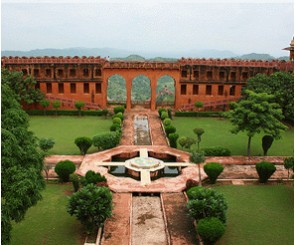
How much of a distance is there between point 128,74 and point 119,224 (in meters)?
27.4

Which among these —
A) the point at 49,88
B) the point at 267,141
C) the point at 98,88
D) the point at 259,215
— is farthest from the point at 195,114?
the point at 259,215

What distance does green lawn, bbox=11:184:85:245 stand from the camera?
42.9 feet

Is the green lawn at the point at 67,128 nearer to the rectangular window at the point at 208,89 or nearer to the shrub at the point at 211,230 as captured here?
the rectangular window at the point at 208,89

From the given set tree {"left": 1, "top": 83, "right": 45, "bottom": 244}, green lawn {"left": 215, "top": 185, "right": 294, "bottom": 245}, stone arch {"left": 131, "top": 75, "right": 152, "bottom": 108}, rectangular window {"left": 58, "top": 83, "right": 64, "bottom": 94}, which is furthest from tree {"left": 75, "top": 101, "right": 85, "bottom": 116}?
stone arch {"left": 131, "top": 75, "right": 152, "bottom": 108}

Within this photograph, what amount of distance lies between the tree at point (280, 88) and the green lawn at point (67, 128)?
1381cm

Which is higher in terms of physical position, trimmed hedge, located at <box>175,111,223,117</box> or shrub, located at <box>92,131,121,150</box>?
trimmed hedge, located at <box>175,111,223,117</box>

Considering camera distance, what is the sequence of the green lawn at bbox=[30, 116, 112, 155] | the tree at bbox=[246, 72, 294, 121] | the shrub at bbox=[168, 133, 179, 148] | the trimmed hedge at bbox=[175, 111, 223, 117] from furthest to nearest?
the trimmed hedge at bbox=[175, 111, 223, 117] → the tree at bbox=[246, 72, 294, 121] → the green lawn at bbox=[30, 116, 112, 155] → the shrub at bbox=[168, 133, 179, 148]

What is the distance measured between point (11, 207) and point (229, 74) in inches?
1332

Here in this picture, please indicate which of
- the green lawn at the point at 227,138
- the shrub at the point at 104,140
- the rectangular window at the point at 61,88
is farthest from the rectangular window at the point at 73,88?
the shrub at the point at 104,140

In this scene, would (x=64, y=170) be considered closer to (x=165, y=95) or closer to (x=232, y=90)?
(x=232, y=90)

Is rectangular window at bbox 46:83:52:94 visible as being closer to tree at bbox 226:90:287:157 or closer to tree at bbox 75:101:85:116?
tree at bbox 75:101:85:116

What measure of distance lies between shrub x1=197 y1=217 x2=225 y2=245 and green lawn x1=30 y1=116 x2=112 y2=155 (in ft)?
42.2

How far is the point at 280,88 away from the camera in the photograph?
31703 millimetres

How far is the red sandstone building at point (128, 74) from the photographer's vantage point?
1574 inches
